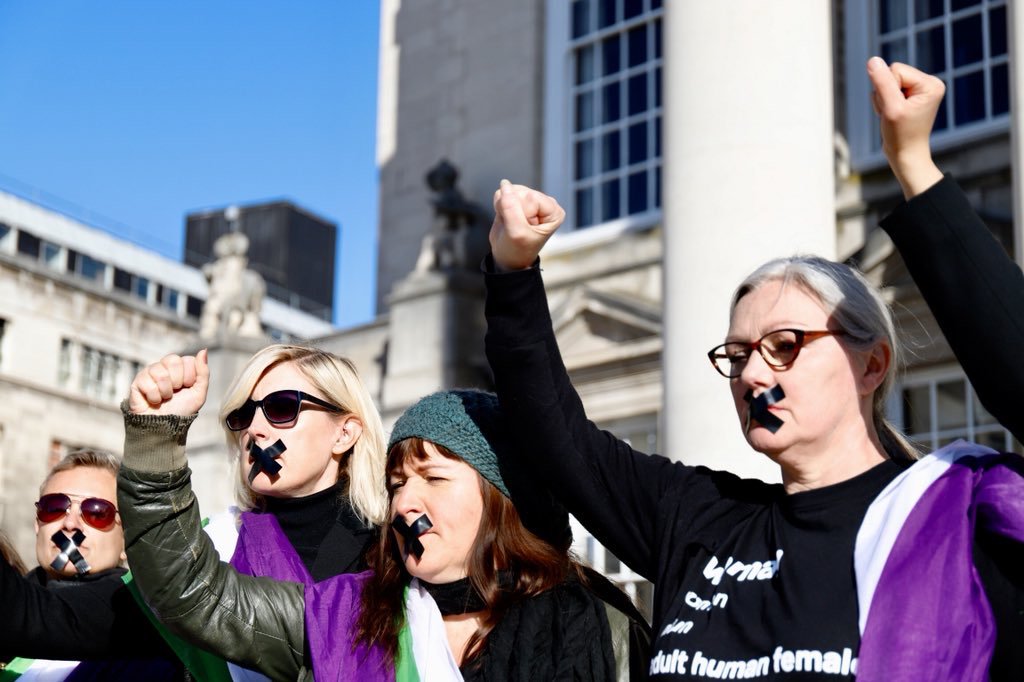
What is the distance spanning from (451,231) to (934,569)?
43.0ft

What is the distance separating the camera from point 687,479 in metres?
3.47

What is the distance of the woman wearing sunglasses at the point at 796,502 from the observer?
111 inches

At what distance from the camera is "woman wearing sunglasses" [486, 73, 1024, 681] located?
2.81 metres

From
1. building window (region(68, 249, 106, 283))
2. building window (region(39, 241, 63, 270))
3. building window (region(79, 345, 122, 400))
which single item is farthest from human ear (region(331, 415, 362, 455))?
building window (region(68, 249, 106, 283))

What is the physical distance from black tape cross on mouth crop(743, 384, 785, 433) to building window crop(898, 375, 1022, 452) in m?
9.17

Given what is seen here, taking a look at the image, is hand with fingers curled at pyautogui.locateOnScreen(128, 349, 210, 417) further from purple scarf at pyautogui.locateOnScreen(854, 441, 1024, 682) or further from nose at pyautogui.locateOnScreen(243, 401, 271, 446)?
purple scarf at pyautogui.locateOnScreen(854, 441, 1024, 682)

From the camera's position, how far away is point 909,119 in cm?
293

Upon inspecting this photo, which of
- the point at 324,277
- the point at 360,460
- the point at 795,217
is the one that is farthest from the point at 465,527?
the point at 324,277

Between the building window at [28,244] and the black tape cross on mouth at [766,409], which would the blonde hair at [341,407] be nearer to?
the black tape cross on mouth at [766,409]

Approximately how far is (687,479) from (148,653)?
4.96 feet

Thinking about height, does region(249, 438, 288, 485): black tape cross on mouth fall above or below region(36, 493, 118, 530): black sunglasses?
above

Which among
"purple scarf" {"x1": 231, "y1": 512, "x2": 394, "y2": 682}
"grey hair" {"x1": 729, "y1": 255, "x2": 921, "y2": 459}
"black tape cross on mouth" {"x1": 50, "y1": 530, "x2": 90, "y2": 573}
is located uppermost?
"grey hair" {"x1": 729, "y1": 255, "x2": 921, "y2": 459}

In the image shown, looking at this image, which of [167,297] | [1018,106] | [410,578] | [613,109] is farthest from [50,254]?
[410,578]

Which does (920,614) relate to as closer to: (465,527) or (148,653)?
(465,527)
